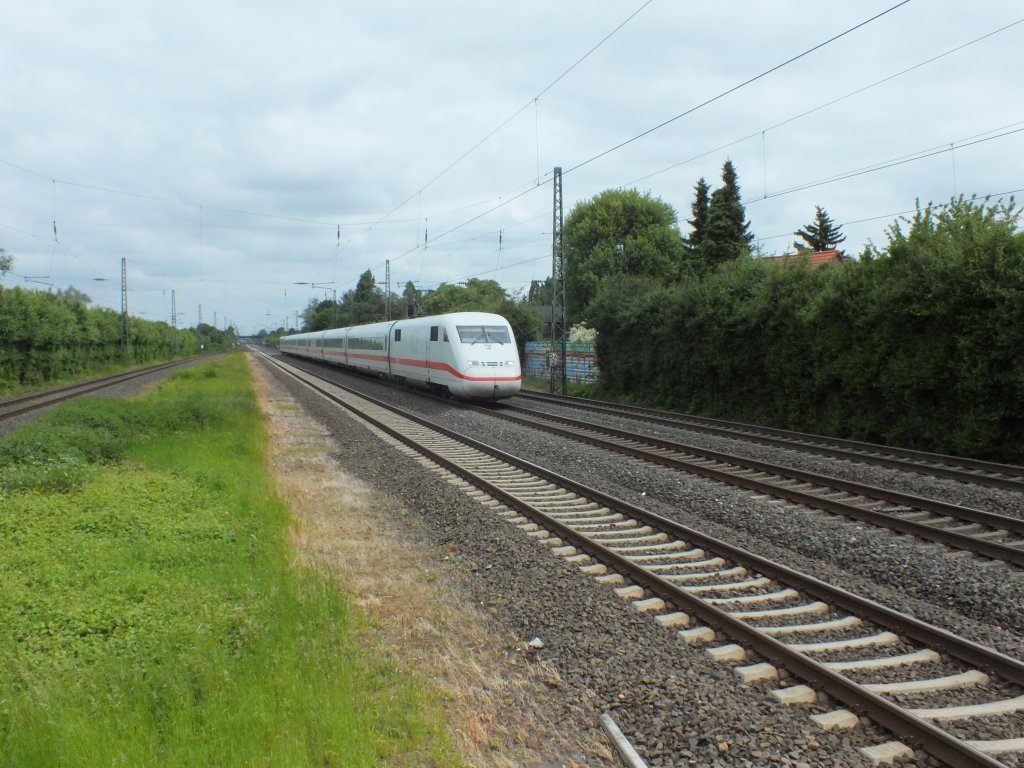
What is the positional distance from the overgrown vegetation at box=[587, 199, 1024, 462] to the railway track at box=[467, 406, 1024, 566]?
4.79 meters

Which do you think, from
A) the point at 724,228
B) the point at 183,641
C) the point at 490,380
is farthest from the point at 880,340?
the point at 724,228

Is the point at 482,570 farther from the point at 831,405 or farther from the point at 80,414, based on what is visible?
the point at 831,405

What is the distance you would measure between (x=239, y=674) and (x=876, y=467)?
10.6m

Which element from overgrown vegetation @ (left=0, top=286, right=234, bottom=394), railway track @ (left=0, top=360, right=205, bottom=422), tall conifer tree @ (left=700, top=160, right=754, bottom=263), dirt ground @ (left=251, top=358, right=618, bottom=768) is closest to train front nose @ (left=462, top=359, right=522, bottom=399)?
dirt ground @ (left=251, top=358, right=618, bottom=768)

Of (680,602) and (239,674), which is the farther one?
(680,602)

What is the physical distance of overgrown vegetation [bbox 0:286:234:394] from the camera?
30.8 metres

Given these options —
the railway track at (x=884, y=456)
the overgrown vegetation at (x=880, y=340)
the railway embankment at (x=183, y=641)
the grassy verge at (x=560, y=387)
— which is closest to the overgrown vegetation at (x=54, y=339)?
the grassy verge at (x=560, y=387)

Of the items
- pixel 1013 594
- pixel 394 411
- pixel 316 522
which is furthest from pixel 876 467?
pixel 394 411

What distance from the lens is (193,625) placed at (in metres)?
4.95

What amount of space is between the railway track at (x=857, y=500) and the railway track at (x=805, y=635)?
2277 mm

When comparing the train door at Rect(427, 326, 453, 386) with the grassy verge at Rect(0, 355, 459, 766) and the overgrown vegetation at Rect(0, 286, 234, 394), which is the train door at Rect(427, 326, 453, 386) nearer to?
the grassy verge at Rect(0, 355, 459, 766)

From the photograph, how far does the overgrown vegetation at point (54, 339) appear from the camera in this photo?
3077cm

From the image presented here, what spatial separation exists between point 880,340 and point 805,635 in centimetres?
1195

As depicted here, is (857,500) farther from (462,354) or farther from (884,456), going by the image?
(462,354)
